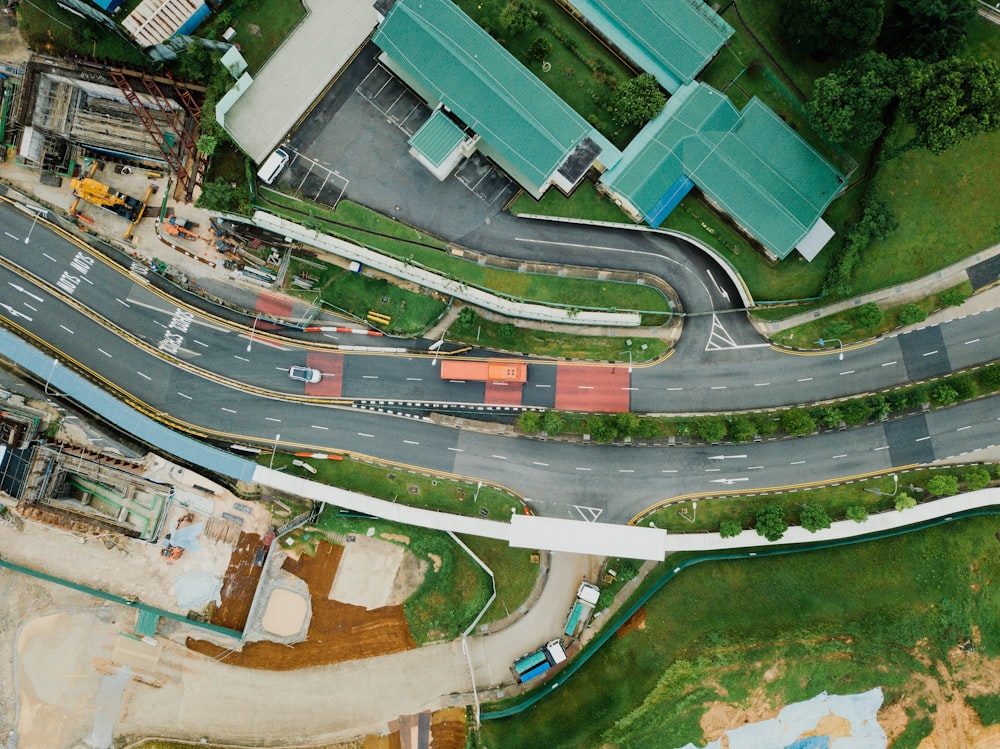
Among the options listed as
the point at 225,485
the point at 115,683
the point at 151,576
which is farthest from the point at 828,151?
the point at 115,683

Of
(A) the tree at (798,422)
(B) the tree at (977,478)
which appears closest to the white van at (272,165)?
(A) the tree at (798,422)

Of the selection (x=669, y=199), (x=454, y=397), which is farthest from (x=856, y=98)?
(x=454, y=397)

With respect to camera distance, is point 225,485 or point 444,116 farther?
point 225,485

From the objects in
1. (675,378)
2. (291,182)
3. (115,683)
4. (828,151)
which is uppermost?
(828,151)

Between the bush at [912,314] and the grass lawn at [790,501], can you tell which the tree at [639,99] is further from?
the grass lawn at [790,501]

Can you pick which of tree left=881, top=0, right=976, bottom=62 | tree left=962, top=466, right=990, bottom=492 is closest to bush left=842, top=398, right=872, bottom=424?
tree left=962, top=466, right=990, bottom=492

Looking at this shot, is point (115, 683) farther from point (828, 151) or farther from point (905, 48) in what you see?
point (905, 48)
